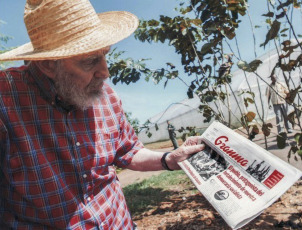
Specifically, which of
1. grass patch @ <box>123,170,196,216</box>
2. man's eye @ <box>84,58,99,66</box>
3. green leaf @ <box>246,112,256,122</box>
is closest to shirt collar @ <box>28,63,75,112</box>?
man's eye @ <box>84,58,99,66</box>

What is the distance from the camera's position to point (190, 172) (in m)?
1.36

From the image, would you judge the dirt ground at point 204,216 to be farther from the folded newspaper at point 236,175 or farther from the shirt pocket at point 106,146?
the shirt pocket at point 106,146

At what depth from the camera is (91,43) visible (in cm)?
120

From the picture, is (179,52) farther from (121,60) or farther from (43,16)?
(43,16)

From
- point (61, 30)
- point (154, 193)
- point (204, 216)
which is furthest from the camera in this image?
point (154, 193)

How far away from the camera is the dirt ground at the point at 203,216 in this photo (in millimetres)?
2365

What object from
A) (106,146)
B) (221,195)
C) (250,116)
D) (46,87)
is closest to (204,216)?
(250,116)

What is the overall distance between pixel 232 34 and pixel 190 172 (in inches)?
65.9

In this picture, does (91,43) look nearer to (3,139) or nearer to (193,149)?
(3,139)

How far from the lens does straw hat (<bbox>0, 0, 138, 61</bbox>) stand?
1.16 meters

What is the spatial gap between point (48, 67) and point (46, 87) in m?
0.10

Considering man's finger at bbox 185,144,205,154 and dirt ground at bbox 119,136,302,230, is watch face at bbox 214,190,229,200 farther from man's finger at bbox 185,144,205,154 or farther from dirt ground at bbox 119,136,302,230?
dirt ground at bbox 119,136,302,230

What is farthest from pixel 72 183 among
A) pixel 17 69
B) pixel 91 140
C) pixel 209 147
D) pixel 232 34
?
pixel 232 34

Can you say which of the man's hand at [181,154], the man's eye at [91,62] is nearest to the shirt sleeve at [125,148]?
the man's hand at [181,154]
